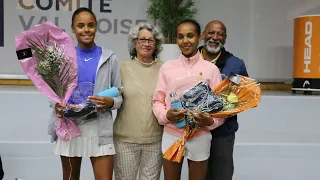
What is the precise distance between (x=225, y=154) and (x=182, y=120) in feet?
1.49

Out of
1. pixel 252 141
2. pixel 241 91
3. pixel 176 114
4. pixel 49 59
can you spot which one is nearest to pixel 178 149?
pixel 176 114

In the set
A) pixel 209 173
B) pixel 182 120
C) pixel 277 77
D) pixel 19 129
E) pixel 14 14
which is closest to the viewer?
pixel 182 120

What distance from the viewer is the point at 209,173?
257 cm

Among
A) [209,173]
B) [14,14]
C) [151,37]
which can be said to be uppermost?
[14,14]

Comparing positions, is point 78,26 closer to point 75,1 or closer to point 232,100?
point 232,100

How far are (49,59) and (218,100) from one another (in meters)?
0.89

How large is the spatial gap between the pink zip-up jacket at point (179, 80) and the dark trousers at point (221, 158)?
175 millimetres

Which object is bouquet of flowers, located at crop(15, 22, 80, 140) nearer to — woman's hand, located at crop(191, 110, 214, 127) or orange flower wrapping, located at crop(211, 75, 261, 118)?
woman's hand, located at crop(191, 110, 214, 127)

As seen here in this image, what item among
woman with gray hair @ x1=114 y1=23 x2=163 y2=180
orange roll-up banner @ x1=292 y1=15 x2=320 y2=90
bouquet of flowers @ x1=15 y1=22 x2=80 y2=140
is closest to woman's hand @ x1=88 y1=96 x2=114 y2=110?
bouquet of flowers @ x1=15 y1=22 x2=80 y2=140

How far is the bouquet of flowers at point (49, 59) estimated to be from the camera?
83.1 inches

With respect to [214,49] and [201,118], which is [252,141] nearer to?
[214,49]

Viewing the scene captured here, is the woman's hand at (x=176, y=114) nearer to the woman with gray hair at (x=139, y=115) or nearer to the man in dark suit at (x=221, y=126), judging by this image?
the woman with gray hair at (x=139, y=115)

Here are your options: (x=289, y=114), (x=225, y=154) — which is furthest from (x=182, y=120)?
(x=289, y=114)

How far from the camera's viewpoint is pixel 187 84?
2234 mm
